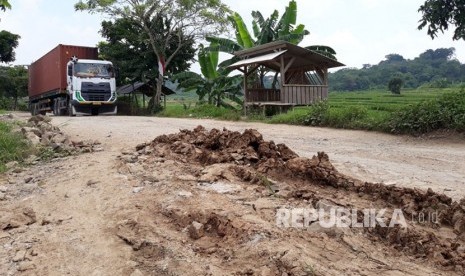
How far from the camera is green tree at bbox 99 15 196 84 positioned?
25.4 meters

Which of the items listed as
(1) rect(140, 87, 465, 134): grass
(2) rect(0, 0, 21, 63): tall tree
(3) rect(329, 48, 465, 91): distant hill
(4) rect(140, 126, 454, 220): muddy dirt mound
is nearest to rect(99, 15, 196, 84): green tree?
(1) rect(140, 87, 465, 134): grass

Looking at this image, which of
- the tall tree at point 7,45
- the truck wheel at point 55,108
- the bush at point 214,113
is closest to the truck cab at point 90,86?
the truck wheel at point 55,108

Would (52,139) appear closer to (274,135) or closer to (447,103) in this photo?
(274,135)

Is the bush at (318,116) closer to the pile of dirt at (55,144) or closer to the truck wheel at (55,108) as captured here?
the pile of dirt at (55,144)

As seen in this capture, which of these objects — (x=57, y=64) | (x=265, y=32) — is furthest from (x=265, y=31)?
(x=57, y=64)

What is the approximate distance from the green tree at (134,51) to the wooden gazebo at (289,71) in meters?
6.69

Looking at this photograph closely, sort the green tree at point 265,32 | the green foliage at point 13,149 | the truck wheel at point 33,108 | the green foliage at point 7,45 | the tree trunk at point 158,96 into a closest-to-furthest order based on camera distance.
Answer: the green foliage at point 13,149, the green tree at point 265,32, the tree trunk at point 158,96, the truck wheel at point 33,108, the green foliage at point 7,45

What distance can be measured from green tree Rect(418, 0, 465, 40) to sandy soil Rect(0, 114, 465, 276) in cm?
447

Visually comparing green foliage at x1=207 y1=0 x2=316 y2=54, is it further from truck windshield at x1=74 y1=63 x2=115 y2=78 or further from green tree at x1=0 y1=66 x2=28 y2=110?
green tree at x1=0 y1=66 x2=28 y2=110

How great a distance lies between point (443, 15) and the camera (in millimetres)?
9914

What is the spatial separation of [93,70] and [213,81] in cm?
575

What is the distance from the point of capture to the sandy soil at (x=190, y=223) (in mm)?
3295

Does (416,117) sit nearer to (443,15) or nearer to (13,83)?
(443,15)

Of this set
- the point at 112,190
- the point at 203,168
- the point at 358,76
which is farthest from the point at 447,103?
the point at 358,76
